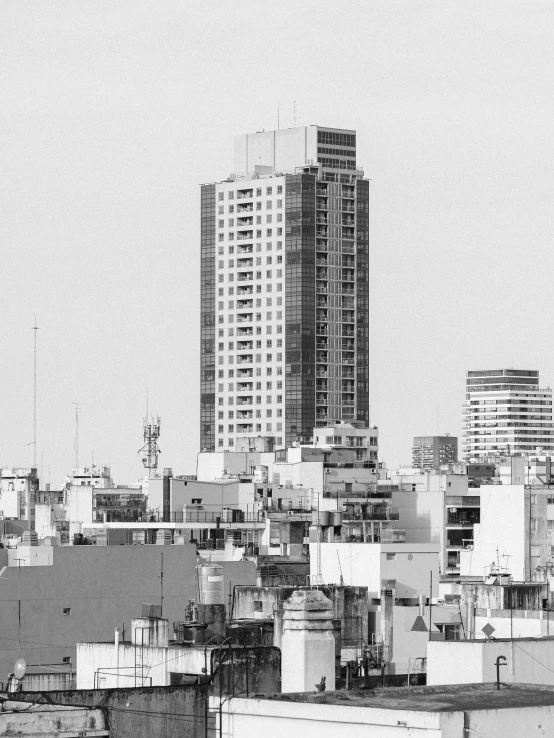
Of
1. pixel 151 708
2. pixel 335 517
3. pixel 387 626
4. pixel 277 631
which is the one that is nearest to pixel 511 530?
pixel 335 517

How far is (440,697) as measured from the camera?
22078mm

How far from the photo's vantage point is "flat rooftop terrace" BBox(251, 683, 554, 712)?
67.9 feet

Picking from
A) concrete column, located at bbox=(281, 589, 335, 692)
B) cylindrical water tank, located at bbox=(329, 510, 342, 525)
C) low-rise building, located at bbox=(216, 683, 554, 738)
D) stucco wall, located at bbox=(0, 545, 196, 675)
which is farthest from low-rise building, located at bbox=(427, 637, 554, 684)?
cylindrical water tank, located at bbox=(329, 510, 342, 525)

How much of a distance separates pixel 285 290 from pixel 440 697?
16801 cm

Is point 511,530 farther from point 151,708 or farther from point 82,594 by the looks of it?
point 151,708

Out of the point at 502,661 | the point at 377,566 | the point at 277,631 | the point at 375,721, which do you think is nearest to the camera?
the point at 375,721

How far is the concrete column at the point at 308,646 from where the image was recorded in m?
24.2

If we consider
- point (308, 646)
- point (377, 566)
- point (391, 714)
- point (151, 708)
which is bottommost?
point (377, 566)

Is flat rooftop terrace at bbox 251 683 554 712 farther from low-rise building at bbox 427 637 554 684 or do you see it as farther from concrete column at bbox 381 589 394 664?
concrete column at bbox 381 589 394 664

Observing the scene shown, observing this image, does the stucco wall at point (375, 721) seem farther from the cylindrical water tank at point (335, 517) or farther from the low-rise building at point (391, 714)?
the cylindrical water tank at point (335, 517)

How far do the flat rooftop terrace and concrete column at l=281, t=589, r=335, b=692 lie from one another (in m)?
1.28

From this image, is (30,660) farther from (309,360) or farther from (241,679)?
(309,360)

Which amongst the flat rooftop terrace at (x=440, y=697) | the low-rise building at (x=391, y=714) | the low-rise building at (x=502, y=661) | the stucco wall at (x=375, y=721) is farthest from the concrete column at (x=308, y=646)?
the stucco wall at (x=375, y=721)

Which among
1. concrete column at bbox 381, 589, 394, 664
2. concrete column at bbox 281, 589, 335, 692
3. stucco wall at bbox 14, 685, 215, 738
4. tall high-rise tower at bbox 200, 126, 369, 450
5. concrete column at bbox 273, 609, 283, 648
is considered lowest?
concrete column at bbox 381, 589, 394, 664
